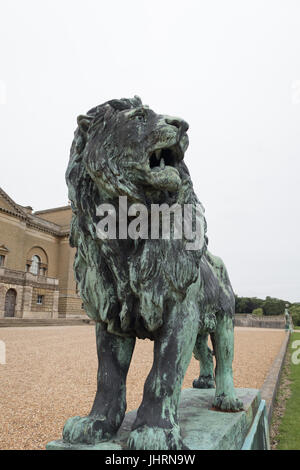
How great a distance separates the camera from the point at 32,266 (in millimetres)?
37844

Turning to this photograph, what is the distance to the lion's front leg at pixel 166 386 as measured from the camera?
140 cm

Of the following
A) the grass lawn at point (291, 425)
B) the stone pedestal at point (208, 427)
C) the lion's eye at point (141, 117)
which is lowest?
the grass lawn at point (291, 425)

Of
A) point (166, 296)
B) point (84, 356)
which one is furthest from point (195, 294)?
point (84, 356)

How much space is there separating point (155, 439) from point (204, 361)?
1385 millimetres

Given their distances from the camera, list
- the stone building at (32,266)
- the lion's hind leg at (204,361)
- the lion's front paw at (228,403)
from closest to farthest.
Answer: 1. the lion's front paw at (228,403)
2. the lion's hind leg at (204,361)
3. the stone building at (32,266)

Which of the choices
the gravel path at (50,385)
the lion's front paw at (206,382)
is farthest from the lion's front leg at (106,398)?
the gravel path at (50,385)

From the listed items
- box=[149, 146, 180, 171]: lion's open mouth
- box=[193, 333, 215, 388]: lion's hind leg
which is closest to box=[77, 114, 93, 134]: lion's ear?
A: box=[149, 146, 180, 171]: lion's open mouth

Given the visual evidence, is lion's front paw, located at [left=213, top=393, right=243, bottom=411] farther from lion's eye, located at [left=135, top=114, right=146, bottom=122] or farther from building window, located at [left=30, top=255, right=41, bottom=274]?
building window, located at [left=30, top=255, right=41, bottom=274]

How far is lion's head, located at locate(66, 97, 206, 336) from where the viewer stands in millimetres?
1544

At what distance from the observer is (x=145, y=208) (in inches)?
62.5

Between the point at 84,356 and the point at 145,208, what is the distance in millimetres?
9140

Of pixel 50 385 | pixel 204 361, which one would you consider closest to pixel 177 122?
pixel 204 361

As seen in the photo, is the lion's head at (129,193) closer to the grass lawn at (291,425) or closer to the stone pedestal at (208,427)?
the stone pedestal at (208,427)
